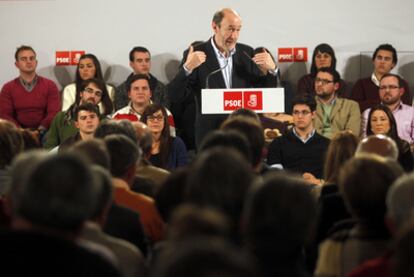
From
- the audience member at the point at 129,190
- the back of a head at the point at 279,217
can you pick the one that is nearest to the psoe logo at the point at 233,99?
the audience member at the point at 129,190

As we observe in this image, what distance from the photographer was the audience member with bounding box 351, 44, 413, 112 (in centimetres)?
841

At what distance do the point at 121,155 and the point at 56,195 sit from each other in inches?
53.7

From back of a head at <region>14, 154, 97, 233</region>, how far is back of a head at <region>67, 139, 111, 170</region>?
0.98m

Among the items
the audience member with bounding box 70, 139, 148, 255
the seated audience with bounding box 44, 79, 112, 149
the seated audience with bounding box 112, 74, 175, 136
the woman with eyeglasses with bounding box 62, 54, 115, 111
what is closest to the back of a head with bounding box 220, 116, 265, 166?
the audience member with bounding box 70, 139, 148, 255

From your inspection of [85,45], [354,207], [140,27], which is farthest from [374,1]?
[354,207]

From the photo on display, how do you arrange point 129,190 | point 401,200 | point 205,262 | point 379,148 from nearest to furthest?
1. point 205,262
2. point 401,200
3. point 129,190
4. point 379,148

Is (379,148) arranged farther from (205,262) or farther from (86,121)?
(86,121)

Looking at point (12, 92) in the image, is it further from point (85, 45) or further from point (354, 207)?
point (354, 207)

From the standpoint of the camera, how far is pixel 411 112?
776 centimetres

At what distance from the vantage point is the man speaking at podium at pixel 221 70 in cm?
611

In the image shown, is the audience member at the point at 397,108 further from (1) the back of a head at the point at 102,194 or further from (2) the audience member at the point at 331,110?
(1) the back of a head at the point at 102,194

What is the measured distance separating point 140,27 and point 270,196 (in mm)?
7131

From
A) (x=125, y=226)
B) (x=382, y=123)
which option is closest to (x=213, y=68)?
(x=382, y=123)

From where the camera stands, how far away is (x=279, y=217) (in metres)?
2.10
